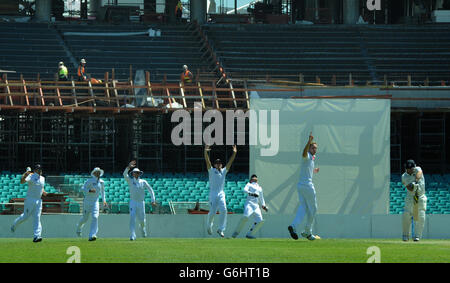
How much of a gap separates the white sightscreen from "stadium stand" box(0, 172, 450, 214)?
264 cm

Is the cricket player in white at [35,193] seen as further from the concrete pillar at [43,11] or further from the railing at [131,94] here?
the concrete pillar at [43,11]

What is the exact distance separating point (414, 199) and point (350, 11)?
3117 cm

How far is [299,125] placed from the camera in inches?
1304

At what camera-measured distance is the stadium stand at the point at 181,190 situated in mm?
36438

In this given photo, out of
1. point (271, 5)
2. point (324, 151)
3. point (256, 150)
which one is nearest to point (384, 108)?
point (324, 151)

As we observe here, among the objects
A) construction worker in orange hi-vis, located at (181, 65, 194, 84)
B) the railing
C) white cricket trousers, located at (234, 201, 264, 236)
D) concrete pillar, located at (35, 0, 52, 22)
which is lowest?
white cricket trousers, located at (234, 201, 264, 236)

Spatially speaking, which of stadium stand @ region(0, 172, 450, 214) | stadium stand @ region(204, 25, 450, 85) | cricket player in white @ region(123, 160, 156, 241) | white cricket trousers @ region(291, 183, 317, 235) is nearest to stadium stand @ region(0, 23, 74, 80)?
stadium stand @ region(0, 172, 450, 214)


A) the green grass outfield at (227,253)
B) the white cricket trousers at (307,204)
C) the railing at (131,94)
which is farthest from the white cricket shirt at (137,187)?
the railing at (131,94)

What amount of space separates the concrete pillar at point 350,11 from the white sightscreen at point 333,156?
1961 cm

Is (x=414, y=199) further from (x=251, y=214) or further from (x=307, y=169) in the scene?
(x=251, y=214)

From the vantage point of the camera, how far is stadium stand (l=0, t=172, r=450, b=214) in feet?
120

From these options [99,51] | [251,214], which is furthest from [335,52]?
[251,214]

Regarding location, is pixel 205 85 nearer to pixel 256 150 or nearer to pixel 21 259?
pixel 256 150

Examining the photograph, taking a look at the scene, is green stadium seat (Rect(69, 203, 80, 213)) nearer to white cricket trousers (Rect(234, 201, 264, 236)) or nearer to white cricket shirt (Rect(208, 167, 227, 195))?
white cricket shirt (Rect(208, 167, 227, 195))
